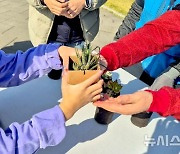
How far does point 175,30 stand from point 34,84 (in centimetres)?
70

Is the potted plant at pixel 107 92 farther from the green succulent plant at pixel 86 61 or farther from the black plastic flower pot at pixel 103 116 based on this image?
the green succulent plant at pixel 86 61

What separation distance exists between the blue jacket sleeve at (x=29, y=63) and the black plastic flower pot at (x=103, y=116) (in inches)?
10.1

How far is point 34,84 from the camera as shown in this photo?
155 cm

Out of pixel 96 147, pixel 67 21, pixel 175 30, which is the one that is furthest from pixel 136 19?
pixel 96 147

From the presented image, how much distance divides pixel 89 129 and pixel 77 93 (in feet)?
1.35

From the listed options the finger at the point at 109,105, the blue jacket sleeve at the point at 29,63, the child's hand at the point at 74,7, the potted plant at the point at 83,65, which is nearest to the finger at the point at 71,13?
the child's hand at the point at 74,7

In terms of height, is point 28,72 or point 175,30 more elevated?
point 175,30

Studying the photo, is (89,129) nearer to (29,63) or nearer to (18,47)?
(29,63)

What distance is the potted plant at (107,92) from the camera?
1.25 meters

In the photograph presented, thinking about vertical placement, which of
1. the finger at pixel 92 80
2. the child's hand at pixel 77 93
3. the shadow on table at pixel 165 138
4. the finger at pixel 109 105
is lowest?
the shadow on table at pixel 165 138

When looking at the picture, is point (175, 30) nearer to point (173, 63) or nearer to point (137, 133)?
point (173, 63)

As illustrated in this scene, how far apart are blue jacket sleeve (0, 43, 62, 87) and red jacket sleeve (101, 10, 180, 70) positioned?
0.21 meters

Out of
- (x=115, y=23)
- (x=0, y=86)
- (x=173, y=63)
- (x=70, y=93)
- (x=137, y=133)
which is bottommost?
(x=115, y=23)

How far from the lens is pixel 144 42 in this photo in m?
1.26
